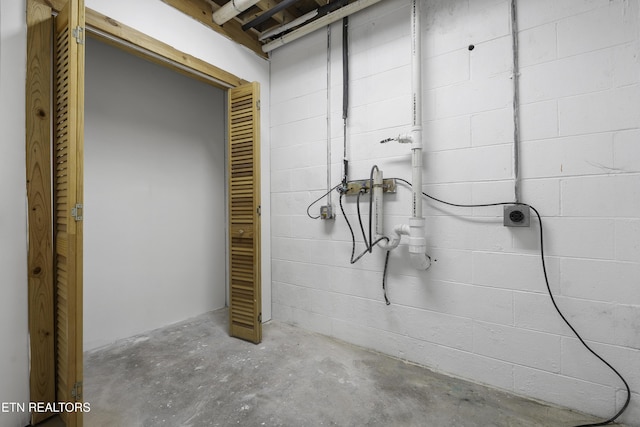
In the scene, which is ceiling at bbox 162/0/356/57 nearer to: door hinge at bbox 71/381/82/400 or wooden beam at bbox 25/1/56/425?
wooden beam at bbox 25/1/56/425

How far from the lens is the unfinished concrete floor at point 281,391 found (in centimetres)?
141

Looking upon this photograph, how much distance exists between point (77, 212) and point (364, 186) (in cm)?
165

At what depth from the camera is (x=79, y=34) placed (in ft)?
4.30

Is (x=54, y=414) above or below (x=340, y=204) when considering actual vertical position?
below

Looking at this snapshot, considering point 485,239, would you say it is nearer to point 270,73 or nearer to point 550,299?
point 550,299

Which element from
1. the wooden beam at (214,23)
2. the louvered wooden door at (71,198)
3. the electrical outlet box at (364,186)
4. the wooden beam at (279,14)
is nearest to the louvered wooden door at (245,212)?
the wooden beam at (214,23)

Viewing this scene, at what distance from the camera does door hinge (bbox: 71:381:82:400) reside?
4.13 ft

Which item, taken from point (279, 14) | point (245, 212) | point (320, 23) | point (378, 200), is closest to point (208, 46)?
point (279, 14)

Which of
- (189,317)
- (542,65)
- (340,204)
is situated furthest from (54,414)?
(542,65)

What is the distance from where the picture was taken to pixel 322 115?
→ 2320 millimetres

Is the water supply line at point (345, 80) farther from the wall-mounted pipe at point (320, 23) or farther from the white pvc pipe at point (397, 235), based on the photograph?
the white pvc pipe at point (397, 235)

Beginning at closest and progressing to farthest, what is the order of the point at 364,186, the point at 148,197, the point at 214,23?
the point at 364,186, the point at 214,23, the point at 148,197

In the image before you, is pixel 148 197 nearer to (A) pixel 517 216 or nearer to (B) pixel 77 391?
(B) pixel 77 391

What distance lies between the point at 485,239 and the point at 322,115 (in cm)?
151
